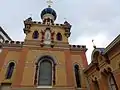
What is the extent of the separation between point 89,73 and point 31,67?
244 inches

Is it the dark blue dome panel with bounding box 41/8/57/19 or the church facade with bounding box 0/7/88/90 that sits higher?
the dark blue dome panel with bounding box 41/8/57/19

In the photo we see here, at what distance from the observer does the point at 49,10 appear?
24.3 metres

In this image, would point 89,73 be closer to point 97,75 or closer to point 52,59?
point 97,75

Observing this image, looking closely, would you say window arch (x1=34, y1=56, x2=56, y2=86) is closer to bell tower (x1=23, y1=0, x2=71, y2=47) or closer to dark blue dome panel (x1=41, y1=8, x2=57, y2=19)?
bell tower (x1=23, y1=0, x2=71, y2=47)

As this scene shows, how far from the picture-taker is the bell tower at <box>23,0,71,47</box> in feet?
62.1

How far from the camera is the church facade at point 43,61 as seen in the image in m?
15.8

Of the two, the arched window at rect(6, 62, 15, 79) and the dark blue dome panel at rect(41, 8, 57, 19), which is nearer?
the arched window at rect(6, 62, 15, 79)

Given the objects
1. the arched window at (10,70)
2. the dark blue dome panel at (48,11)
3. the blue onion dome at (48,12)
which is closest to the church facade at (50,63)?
the arched window at (10,70)

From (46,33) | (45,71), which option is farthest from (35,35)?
(45,71)

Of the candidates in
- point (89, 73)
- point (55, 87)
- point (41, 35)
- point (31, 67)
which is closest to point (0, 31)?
point (41, 35)

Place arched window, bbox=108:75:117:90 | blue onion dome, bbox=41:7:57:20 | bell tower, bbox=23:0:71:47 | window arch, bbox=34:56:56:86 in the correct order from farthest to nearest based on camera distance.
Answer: blue onion dome, bbox=41:7:57:20 < bell tower, bbox=23:0:71:47 < window arch, bbox=34:56:56:86 < arched window, bbox=108:75:117:90

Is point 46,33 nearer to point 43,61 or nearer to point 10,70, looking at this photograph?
point 43,61

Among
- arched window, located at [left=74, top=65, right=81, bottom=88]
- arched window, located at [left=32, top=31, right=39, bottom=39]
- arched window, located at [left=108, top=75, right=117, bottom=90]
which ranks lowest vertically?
arched window, located at [left=108, top=75, right=117, bottom=90]

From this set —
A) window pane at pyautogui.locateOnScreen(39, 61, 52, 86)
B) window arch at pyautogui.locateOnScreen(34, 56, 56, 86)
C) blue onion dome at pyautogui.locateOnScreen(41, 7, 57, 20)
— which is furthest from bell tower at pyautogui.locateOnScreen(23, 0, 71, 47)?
blue onion dome at pyautogui.locateOnScreen(41, 7, 57, 20)
